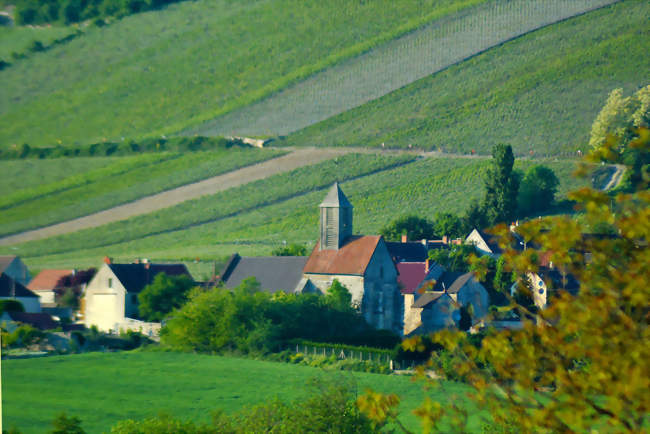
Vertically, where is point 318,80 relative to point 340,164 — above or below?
above

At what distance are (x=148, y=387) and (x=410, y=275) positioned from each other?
61.2 ft

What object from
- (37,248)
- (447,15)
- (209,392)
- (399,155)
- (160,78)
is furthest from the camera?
(160,78)

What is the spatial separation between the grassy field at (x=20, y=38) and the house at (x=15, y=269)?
54.2ft

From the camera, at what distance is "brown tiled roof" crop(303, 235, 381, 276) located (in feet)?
136

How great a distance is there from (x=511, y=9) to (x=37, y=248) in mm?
33088

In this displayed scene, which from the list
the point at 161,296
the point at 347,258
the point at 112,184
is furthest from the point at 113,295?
the point at 112,184

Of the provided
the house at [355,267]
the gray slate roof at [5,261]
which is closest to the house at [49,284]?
the gray slate roof at [5,261]

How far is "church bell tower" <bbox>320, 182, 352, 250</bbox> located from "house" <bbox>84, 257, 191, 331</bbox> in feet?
30.2

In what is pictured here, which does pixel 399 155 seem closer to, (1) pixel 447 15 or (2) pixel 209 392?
(1) pixel 447 15

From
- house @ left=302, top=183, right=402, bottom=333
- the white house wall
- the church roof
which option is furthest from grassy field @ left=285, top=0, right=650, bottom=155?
the white house wall

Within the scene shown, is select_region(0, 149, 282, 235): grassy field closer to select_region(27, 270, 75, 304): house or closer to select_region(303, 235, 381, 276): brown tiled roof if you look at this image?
select_region(27, 270, 75, 304): house

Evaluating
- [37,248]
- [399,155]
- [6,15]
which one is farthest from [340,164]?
[6,15]

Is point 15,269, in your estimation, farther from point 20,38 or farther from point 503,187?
point 503,187

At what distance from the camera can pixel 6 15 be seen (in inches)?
2265
